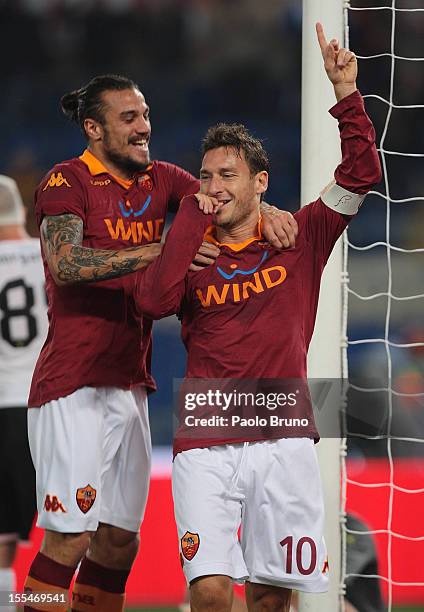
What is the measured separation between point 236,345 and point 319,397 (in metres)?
0.63

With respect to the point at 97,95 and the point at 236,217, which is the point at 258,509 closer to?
the point at 236,217

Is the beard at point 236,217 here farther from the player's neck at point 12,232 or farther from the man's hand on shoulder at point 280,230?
the player's neck at point 12,232

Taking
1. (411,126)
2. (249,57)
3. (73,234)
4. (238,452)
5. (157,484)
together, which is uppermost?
(249,57)

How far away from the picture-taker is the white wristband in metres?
2.59

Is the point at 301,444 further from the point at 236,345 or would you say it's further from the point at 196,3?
the point at 196,3

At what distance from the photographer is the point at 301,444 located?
254 cm

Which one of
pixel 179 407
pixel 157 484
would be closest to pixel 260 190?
pixel 179 407

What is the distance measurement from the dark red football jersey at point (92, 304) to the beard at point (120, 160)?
0.15ft

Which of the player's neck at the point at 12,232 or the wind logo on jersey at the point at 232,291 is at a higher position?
the player's neck at the point at 12,232

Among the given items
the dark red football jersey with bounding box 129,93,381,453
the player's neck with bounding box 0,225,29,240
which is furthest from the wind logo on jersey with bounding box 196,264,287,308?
the player's neck with bounding box 0,225,29,240

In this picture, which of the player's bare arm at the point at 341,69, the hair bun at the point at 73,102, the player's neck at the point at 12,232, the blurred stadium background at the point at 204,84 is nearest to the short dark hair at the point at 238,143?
the player's bare arm at the point at 341,69

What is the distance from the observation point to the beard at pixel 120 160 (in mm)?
2934

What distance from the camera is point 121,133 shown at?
9.61 feet

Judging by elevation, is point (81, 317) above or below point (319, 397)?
above
